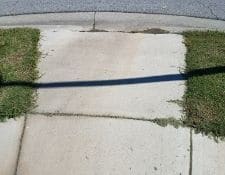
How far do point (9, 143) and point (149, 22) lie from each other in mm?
2601

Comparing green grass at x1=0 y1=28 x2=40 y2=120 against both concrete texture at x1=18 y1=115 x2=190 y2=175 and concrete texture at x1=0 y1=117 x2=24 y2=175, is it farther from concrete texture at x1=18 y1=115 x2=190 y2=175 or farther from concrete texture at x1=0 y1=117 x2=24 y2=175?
concrete texture at x1=18 y1=115 x2=190 y2=175

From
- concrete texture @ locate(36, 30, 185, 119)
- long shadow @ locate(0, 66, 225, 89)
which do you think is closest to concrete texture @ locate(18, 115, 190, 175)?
concrete texture @ locate(36, 30, 185, 119)

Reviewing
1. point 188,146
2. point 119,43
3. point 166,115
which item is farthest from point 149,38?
point 188,146

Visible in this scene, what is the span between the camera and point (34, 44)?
573cm

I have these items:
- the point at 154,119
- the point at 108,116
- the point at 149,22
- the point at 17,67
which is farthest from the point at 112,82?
the point at 149,22

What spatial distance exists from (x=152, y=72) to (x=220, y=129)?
41.7 inches

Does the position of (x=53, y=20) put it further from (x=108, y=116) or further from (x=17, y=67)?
(x=108, y=116)

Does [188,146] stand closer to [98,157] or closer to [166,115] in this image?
[166,115]

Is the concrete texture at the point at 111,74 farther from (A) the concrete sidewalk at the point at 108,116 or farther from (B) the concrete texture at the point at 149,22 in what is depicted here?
(B) the concrete texture at the point at 149,22

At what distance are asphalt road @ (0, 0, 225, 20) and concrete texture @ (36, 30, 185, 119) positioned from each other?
2.21ft

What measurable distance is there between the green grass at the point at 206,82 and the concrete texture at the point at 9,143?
5.21 feet

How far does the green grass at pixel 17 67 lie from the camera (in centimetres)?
484

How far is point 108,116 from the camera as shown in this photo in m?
4.72

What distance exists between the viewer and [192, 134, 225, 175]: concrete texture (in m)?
4.23
